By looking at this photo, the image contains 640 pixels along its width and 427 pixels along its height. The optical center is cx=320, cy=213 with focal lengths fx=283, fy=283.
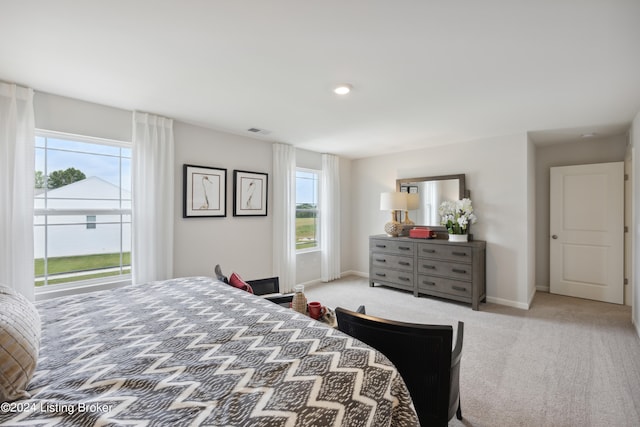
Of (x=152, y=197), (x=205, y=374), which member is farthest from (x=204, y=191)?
(x=205, y=374)

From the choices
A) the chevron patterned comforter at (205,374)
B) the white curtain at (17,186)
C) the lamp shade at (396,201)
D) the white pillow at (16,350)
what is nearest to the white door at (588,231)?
the lamp shade at (396,201)

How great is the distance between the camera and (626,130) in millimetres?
3861

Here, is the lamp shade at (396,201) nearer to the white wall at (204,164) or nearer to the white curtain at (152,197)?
the white wall at (204,164)

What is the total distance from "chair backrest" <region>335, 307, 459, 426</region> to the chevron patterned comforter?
18 centimetres

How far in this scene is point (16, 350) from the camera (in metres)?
1.05

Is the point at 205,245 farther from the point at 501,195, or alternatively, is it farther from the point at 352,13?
the point at 501,195

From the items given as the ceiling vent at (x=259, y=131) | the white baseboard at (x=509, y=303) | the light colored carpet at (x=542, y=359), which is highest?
the ceiling vent at (x=259, y=131)

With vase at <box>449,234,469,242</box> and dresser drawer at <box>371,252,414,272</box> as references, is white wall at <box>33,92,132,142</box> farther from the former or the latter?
Answer: vase at <box>449,234,469,242</box>

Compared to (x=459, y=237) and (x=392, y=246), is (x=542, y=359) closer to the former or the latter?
(x=459, y=237)

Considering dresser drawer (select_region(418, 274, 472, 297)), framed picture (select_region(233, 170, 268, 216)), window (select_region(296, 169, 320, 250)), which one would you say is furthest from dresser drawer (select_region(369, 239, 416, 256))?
framed picture (select_region(233, 170, 268, 216))

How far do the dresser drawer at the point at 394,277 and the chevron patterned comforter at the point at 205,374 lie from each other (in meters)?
3.26

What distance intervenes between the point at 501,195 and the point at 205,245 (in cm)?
428

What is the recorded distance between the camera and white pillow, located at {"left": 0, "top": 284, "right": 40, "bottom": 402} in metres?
0.99

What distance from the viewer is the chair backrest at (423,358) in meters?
1.38
